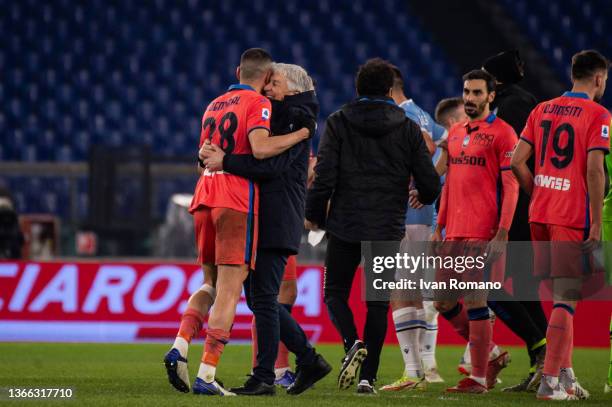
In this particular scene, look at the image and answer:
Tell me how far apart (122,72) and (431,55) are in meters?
4.85

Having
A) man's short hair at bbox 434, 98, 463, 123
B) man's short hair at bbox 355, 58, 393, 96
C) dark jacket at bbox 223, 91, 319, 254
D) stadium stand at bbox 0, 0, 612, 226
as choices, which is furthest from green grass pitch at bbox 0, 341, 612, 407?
stadium stand at bbox 0, 0, 612, 226

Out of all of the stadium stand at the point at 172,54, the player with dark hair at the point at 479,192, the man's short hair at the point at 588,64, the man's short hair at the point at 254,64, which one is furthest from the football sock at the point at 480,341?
the stadium stand at the point at 172,54

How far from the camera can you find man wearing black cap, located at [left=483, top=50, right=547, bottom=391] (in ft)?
21.1

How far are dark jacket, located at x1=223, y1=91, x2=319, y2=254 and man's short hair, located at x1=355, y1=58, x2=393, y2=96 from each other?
0.27 m

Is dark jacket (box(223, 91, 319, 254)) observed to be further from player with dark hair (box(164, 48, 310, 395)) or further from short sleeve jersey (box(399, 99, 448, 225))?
short sleeve jersey (box(399, 99, 448, 225))

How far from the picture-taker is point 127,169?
11.7 m

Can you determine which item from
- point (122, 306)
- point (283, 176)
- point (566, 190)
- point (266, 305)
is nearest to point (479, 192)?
point (566, 190)

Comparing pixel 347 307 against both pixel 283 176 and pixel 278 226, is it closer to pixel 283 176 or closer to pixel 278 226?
pixel 278 226

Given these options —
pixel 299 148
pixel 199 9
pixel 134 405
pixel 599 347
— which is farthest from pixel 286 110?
pixel 199 9

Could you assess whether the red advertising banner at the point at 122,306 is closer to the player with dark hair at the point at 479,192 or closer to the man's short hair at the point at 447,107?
the man's short hair at the point at 447,107

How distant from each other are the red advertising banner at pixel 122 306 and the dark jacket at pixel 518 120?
395 cm

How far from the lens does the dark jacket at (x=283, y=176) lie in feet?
17.9

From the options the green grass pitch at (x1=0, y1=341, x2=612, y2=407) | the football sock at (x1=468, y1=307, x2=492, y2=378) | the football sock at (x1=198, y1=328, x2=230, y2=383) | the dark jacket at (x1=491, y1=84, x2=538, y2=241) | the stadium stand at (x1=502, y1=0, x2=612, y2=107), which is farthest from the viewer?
the stadium stand at (x1=502, y1=0, x2=612, y2=107)

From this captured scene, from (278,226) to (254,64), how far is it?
82 centimetres
